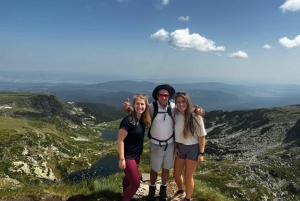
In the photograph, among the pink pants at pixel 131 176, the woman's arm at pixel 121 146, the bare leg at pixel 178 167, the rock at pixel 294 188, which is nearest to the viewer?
the woman's arm at pixel 121 146

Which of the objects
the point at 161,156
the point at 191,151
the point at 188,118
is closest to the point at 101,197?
the point at 161,156

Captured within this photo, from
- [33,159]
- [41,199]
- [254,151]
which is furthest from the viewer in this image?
[254,151]

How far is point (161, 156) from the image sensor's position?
29.0 ft

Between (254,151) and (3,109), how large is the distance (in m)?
167

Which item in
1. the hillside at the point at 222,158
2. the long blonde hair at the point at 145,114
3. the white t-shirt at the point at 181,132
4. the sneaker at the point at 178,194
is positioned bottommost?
the hillside at the point at 222,158

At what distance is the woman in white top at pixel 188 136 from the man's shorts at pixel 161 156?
28cm

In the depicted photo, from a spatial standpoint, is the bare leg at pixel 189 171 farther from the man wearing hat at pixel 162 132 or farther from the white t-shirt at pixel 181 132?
the white t-shirt at pixel 181 132

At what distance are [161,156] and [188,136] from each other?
1.42 metres

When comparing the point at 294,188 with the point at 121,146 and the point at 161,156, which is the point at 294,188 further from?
the point at 121,146

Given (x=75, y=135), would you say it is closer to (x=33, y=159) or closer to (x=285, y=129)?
(x=33, y=159)

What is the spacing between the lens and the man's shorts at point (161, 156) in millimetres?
8750

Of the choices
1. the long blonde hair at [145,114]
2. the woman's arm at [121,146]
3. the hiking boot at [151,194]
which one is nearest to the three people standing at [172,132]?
the long blonde hair at [145,114]

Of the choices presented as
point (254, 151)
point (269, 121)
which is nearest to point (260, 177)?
point (254, 151)

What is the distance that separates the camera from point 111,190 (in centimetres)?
959
